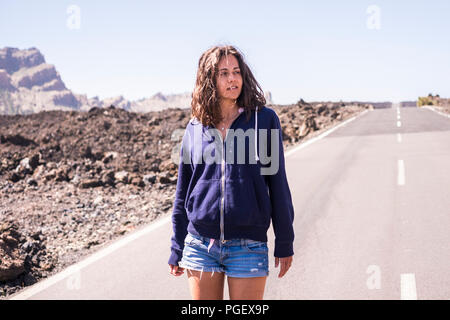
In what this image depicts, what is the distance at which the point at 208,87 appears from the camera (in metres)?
2.42

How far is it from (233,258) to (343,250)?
3.91 metres

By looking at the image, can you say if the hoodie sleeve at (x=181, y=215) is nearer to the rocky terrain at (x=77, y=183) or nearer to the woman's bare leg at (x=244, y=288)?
the woman's bare leg at (x=244, y=288)

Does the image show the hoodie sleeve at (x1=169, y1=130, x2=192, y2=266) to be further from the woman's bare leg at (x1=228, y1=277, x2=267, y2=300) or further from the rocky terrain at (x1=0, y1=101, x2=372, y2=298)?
the rocky terrain at (x1=0, y1=101, x2=372, y2=298)

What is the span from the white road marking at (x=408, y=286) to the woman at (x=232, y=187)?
269 cm

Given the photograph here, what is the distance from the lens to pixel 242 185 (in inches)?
87.4

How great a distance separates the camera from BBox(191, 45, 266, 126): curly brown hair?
2375 mm

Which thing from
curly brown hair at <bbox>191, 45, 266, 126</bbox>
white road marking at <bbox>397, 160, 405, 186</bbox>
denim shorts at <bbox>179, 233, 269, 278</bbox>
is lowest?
white road marking at <bbox>397, 160, 405, 186</bbox>

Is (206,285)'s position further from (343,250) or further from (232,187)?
(343,250)

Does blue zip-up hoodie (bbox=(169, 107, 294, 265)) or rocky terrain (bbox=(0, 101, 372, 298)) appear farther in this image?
rocky terrain (bbox=(0, 101, 372, 298))

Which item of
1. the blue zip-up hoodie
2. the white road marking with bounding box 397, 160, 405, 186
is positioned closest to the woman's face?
the blue zip-up hoodie

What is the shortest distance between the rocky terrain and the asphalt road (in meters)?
0.77

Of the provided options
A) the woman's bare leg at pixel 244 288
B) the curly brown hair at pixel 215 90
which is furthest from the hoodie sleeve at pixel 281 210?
the curly brown hair at pixel 215 90

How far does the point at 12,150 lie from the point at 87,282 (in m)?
10.7
